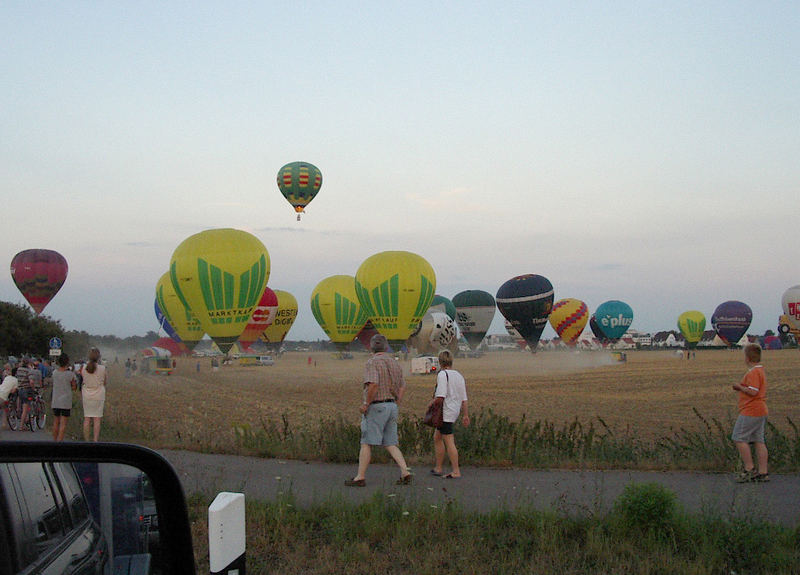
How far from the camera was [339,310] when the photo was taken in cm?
6575

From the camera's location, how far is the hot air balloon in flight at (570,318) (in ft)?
253

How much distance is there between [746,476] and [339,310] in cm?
5862

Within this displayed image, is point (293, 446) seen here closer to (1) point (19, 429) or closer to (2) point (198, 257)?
(1) point (19, 429)

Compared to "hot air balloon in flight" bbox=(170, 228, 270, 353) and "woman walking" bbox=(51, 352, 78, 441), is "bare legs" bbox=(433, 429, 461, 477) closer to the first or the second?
"woman walking" bbox=(51, 352, 78, 441)

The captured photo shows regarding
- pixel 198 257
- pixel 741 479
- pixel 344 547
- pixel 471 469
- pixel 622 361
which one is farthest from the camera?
pixel 622 361

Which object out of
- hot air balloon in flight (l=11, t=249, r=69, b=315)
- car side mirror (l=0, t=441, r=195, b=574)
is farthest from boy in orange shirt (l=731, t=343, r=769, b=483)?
hot air balloon in flight (l=11, t=249, r=69, b=315)

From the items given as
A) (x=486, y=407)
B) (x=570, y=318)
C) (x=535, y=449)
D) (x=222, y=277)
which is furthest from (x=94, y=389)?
(x=570, y=318)

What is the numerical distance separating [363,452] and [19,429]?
11699mm

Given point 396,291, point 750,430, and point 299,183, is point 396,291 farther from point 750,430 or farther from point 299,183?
point 750,430

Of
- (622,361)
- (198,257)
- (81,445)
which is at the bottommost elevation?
(622,361)

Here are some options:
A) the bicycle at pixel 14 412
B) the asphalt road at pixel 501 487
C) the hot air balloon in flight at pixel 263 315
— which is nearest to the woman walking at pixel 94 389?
the asphalt road at pixel 501 487

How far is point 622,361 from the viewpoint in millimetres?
77938

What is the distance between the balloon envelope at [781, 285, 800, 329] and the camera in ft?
217

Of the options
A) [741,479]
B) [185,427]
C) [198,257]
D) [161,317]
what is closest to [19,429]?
[185,427]
